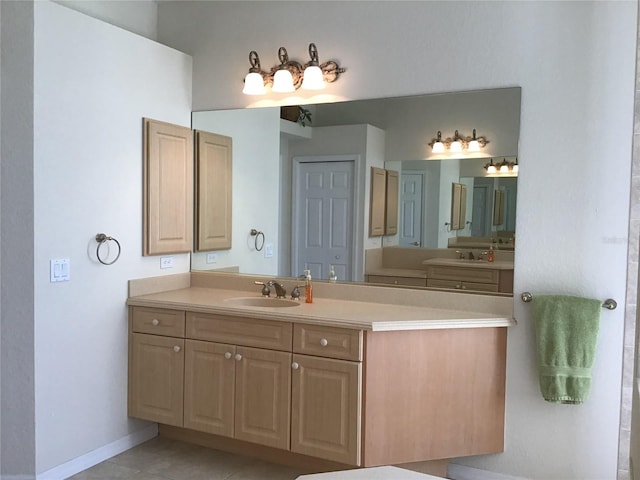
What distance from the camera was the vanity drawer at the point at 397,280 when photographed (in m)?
3.07

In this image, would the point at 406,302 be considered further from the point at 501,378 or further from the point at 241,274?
the point at 241,274

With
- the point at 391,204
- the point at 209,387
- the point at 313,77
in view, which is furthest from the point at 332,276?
the point at 313,77

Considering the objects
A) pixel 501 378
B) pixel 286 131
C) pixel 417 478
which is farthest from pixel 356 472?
pixel 286 131

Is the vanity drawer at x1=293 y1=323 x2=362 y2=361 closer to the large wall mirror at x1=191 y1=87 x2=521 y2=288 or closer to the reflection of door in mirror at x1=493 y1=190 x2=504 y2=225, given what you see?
the large wall mirror at x1=191 y1=87 x2=521 y2=288

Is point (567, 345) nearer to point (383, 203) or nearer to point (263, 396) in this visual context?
point (383, 203)

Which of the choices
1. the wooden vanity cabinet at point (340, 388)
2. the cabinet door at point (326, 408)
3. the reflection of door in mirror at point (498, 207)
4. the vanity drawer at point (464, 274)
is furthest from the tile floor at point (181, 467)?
the reflection of door in mirror at point (498, 207)

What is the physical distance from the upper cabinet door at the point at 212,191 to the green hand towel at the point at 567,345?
2004 millimetres

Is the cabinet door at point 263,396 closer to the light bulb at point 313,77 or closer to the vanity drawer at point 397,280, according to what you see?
the vanity drawer at point 397,280

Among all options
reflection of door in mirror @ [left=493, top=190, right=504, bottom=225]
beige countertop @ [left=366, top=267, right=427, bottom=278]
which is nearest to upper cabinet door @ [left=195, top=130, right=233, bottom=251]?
beige countertop @ [left=366, top=267, right=427, bottom=278]

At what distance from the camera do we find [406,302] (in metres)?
3.04

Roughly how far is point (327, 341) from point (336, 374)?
16cm

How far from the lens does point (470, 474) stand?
114 inches

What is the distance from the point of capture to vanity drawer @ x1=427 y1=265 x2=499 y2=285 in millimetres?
2881

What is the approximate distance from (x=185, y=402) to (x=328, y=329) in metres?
1.01
